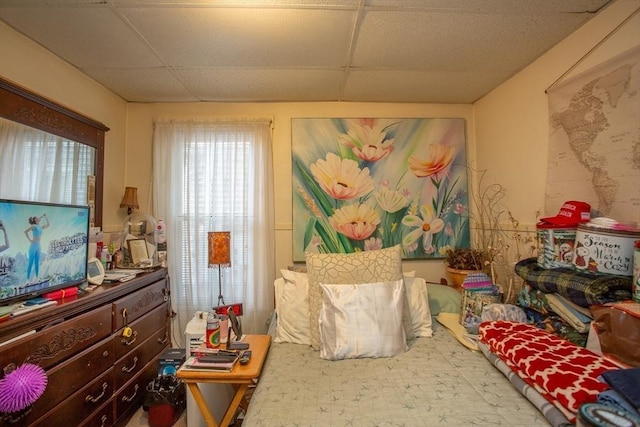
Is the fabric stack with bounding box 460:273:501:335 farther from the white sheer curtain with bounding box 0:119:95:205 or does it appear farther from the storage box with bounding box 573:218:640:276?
the white sheer curtain with bounding box 0:119:95:205

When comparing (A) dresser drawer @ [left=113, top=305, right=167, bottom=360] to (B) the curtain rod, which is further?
(A) dresser drawer @ [left=113, top=305, right=167, bottom=360]

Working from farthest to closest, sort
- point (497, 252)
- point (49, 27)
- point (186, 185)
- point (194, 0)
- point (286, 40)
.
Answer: point (186, 185) < point (497, 252) < point (286, 40) < point (49, 27) < point (194, 0)

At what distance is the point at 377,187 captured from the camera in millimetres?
2592

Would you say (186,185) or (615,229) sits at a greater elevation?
(186,185)

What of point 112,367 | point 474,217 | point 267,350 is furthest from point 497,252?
point 112,367

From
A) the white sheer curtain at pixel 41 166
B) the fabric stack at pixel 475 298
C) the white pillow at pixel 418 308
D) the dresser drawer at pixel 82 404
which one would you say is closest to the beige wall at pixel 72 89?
the white sheer curtain at pixel 41 166

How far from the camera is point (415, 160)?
Result: 103 inches

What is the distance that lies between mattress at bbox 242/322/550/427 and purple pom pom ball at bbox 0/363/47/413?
0.85m

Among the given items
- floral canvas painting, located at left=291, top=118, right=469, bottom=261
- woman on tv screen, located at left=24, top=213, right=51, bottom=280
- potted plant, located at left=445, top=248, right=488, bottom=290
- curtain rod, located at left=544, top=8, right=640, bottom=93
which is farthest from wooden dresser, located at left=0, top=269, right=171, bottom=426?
curtain rod, located at left=544, top=8, right=640, bottom=93

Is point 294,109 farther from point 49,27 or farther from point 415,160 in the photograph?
point 49,27

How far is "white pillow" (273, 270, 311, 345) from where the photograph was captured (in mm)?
1755

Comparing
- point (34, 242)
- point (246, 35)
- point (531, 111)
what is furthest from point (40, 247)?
point (531, 111)

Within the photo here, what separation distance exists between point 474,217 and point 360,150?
1.22 m

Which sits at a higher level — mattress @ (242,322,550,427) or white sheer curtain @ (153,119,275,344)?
white sheer curtain @ (153,119,275,344)
